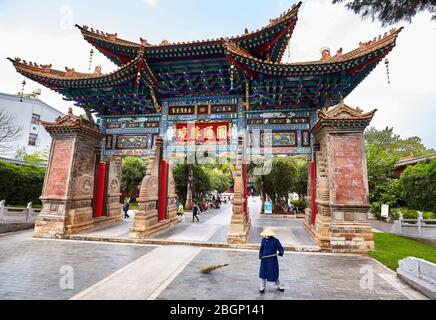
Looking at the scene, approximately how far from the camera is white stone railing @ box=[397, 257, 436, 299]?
480 cm

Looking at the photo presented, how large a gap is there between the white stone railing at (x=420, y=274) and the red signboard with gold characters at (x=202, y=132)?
25.5ft

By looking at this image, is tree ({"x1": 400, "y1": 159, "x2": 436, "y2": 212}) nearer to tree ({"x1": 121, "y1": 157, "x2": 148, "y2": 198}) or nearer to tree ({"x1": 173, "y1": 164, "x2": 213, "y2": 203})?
tree ({"x1": 173, "y1": 164, "x2": 213, "y2": 203})

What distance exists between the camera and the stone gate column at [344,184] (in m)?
8.38

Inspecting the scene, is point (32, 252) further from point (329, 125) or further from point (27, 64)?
point (329, 125)

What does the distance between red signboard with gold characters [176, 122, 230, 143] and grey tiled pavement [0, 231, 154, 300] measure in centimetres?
546

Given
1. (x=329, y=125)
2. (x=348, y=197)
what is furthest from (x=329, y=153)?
(x=348, y=197)

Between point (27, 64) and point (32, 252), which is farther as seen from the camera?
point (27, 64)

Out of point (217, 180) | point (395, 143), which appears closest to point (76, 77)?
point (217, 180)

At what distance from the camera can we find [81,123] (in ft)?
36.6

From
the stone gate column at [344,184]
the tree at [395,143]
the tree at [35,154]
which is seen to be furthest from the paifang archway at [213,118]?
the tree at [395,143]

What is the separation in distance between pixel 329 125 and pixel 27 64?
47.2ft

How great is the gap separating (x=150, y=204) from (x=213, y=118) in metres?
5.18

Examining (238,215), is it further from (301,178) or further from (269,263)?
(301,178)

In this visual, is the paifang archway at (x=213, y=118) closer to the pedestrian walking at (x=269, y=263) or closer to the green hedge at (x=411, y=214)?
the pedestrian walking at (x=269, y=263)
